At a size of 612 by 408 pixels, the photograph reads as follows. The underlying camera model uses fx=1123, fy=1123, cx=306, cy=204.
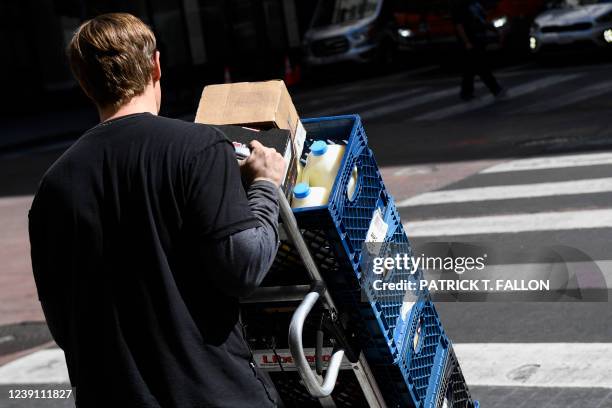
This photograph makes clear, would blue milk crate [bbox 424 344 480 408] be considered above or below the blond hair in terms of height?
below

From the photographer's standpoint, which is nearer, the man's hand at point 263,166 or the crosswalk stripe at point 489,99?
the man's hand at point 263,166

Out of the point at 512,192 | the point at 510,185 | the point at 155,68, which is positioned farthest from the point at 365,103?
the point at 155,68

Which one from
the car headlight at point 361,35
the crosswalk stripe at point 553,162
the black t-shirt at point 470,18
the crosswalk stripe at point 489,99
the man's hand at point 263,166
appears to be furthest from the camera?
the car headlight at point 361,35

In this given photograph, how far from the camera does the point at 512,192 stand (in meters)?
10.3

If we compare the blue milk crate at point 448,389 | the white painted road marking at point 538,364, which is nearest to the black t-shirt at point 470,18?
the white painted road marking at point 538,364

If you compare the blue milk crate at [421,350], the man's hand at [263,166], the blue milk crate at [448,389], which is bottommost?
the blue milk crate at [448,389]

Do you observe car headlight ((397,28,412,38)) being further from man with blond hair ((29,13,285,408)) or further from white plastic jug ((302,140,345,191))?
man with blond hair ((29,13,285,408))

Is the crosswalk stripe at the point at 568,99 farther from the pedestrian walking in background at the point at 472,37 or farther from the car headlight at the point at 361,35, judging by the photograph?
the car headlight at the point at 361,35

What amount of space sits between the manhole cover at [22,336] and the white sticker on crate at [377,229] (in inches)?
182

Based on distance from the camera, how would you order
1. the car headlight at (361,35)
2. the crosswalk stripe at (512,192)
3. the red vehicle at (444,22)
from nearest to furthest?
the crosswalk stripe at (512,192) < the red vehicle at (444,22) < the car headlight at (361,35)

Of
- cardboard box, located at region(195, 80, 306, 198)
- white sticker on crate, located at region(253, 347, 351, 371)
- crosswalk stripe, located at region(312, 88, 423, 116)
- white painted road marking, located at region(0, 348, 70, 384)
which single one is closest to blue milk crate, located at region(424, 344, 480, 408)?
white sticker on crate, located at region(253, 347, 351, 371)

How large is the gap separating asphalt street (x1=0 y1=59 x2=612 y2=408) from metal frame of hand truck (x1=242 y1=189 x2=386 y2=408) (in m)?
1.84

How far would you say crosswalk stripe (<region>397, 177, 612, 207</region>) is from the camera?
391 inches

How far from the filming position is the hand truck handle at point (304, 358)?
321 centimetres
